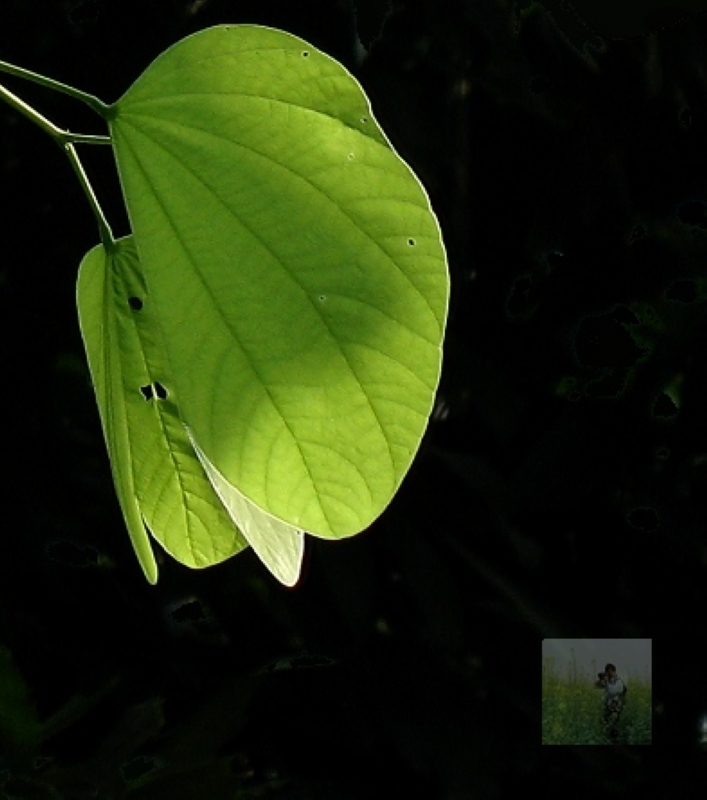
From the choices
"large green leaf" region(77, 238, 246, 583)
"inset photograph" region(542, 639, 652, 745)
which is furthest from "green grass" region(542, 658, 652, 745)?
Result: "large green leaf" region(77, 238, 246, 583)

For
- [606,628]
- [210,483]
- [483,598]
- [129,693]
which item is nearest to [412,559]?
[483,598]

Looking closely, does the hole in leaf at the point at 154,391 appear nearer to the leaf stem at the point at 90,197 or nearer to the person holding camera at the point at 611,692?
the leaf stem at the point at 90,197

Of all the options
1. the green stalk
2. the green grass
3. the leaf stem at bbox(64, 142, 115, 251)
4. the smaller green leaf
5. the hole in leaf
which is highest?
the green stalk

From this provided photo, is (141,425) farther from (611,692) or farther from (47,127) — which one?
(611,692)

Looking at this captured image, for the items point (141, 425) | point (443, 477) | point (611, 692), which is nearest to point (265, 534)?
point (141, 425)

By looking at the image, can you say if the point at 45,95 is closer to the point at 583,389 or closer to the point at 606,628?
the point at 583,389

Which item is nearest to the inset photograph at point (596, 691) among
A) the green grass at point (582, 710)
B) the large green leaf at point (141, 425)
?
the green grass at point (582, 710)

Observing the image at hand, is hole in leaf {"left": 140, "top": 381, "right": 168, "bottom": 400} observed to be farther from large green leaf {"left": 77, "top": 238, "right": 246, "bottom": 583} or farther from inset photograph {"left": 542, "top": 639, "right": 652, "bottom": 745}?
inset photograph {"left": 542, "top": 639, "right": 652, "bottom": 745}
